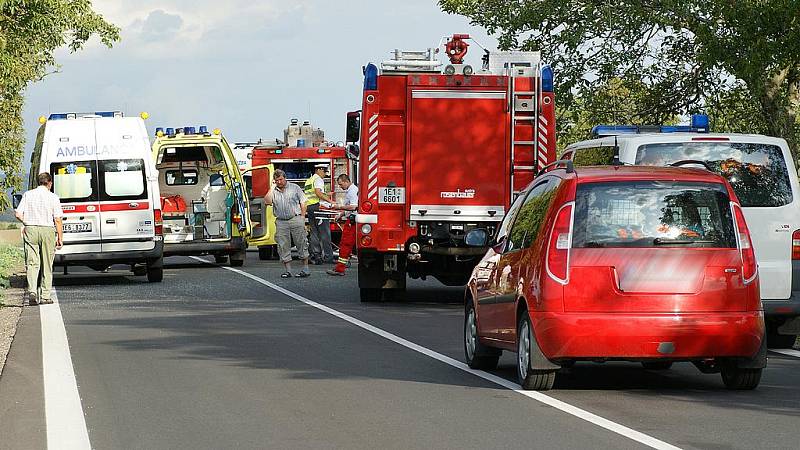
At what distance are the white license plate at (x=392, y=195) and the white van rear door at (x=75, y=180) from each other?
6582 millimetres

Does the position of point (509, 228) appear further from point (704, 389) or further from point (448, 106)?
point (448, 106)

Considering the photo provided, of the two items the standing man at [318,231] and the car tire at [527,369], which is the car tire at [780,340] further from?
the standing man at [318,231]

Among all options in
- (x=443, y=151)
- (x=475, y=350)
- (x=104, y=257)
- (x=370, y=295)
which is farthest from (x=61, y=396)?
(x=104, y=257)

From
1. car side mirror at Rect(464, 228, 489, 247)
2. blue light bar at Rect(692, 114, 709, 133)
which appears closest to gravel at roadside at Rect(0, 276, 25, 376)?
car side mirror at Rect(464, 228, 489, 247)

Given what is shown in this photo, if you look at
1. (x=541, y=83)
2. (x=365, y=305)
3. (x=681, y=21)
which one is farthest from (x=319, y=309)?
(x=681, y=21)

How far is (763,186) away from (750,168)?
21 centimetres

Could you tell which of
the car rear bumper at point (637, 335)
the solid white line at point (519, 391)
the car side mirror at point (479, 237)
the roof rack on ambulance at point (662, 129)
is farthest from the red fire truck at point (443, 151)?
the car rear bumper at point (637, 335)

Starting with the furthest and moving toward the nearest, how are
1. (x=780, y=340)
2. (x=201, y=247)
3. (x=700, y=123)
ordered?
1. (x=201, y=247)
2. (x=700, y=123)
3. (x=780, y=340)

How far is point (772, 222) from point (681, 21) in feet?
53.2

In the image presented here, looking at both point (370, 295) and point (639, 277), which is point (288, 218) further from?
point (639, 277)

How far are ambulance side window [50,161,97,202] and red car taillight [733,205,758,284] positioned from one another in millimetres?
15816

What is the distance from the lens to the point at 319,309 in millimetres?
19188

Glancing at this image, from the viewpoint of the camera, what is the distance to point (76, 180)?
2497 cm

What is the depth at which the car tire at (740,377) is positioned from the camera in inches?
431
